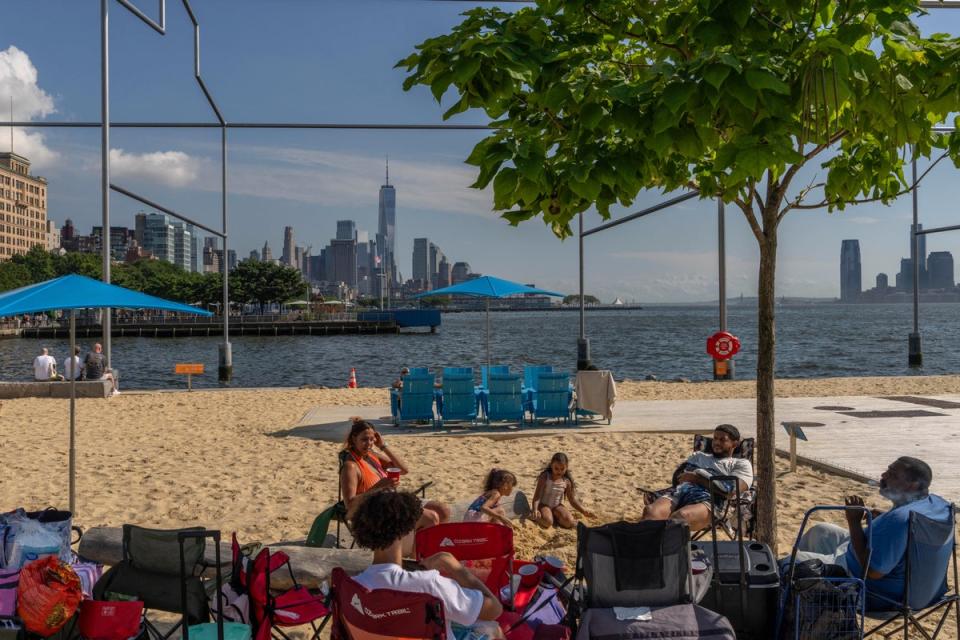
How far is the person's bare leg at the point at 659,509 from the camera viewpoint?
506 cm

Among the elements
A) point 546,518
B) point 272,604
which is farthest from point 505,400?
point 272,604

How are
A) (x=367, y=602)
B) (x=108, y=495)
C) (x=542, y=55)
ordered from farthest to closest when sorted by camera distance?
1. (x=108, y=495)
2. (x=542, y=55)
3. (x=367, y=602)

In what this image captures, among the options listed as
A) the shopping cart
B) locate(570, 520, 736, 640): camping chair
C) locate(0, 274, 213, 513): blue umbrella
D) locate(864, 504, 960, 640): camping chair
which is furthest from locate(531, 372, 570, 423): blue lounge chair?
locate(570, 520, 736, 640): camping chair

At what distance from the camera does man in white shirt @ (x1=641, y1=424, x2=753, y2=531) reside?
5188 millimetres

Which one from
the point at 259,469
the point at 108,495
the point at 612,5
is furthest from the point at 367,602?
the point at 259,469

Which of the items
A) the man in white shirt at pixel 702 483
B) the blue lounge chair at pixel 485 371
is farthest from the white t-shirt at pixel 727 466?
the blue lounge chair at pixel 485 371

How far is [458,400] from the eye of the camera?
38.1 feet

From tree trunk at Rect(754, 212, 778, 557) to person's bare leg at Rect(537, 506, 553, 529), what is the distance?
180 centimetres

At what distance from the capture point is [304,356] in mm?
55469

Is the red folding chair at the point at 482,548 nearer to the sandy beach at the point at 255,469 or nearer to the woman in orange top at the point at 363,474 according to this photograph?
the woman in orange top at the point at 363,474

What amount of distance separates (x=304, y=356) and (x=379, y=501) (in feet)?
176

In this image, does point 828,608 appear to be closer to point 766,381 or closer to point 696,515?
point 766,381

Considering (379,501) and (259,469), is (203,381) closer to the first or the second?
(259,469)

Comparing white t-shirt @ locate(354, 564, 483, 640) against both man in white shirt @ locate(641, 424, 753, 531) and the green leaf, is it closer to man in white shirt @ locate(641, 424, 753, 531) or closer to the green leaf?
the green leaf
